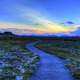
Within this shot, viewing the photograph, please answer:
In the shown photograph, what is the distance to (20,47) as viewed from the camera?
4.91 meters

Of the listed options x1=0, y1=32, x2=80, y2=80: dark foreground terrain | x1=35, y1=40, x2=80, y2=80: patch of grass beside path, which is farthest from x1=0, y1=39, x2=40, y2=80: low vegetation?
x1=35, y1=40, x2=80, y2=80: patch of grass beside path

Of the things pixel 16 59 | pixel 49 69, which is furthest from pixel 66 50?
pixel 16 59

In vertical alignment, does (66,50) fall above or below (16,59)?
above

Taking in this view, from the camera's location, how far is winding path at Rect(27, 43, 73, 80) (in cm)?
450

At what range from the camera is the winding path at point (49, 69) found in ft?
14.8

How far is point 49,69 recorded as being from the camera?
466 centimetres

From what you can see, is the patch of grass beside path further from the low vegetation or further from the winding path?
the low vegetation

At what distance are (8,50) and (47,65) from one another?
0.71 m

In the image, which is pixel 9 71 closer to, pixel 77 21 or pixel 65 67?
pixel 65 67

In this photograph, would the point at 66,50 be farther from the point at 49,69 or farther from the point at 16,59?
the point at 16,59

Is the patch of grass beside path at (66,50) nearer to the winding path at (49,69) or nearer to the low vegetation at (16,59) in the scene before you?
the winding path at (49,69)

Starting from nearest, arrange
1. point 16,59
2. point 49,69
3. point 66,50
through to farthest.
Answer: point 49,69 < point 16,59 < point 66,50

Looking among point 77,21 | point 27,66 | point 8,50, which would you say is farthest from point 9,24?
point 77,21

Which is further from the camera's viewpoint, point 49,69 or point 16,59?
point 16,59
